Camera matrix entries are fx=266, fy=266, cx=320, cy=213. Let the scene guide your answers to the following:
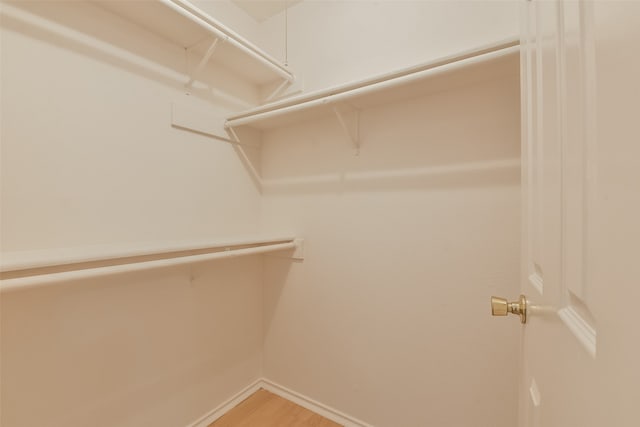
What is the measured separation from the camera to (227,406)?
1517 mm

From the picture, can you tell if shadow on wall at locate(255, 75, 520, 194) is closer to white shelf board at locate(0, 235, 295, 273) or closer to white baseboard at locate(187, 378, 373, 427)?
white shelf board at locate(0, 235, 295, 273)

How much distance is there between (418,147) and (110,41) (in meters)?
1.39

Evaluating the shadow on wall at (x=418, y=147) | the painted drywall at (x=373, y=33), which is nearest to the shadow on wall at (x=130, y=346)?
the shadow on wall at (x=418, y=147)

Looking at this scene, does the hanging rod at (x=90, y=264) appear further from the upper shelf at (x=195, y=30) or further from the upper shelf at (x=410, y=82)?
the upper shelf at (x=195, y=30)

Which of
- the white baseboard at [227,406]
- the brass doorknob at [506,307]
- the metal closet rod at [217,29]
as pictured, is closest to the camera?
the brass doorknob at [506,307]

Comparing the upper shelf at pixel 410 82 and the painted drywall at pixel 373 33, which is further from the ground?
the painted drywall at pixel 373 33

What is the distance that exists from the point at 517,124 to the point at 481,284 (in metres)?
0.66

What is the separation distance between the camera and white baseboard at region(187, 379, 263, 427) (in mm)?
1396

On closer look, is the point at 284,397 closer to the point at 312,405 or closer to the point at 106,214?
the point at 312,405

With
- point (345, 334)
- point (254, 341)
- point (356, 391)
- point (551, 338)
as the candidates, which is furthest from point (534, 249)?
point (254, 341)

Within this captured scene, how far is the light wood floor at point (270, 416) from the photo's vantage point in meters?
1.42

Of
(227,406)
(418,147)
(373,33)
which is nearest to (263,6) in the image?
(373,33)

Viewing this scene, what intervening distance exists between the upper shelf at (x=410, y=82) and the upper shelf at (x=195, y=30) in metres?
0.29

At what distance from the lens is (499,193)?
1.07 meters
